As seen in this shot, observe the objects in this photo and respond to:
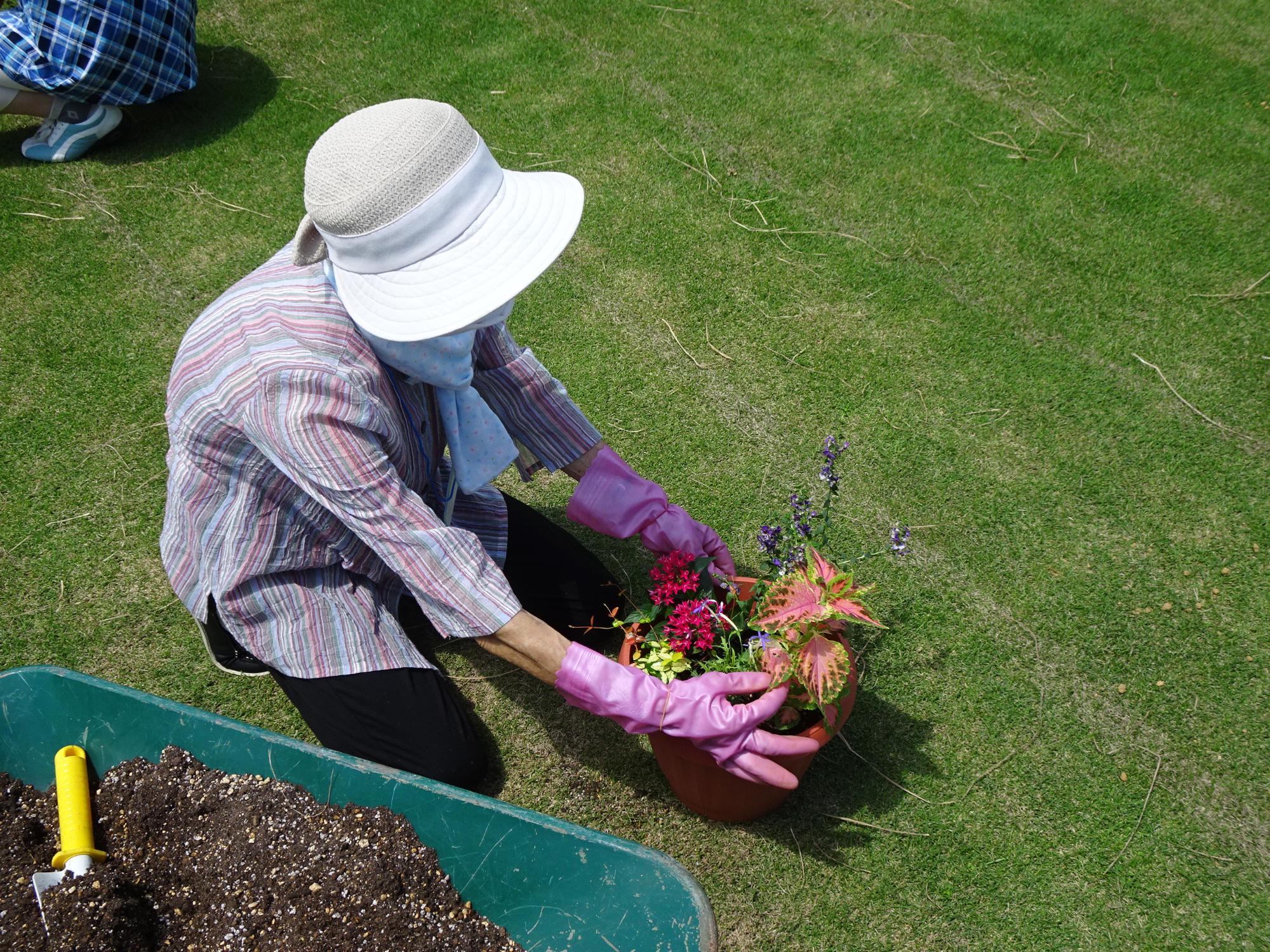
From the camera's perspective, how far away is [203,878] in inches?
70.2

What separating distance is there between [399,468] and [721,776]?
920 millimetres

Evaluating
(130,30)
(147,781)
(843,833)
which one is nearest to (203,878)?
(147,781)

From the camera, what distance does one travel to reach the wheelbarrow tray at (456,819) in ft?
5.23

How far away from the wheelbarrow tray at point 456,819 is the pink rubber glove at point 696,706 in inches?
9.3

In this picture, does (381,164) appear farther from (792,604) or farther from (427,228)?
(792,604)

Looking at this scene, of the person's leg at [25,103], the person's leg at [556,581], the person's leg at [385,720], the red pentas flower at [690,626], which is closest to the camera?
the red pentas flower at [690,626]

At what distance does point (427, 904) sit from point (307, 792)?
0.31m

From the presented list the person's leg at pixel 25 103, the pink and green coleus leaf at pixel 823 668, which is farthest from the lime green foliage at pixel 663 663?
the person's leg at pixel 25 103

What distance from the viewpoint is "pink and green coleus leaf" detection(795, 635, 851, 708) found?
70.4 inches

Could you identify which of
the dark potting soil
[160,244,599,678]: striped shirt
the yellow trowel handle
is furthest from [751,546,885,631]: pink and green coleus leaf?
the yellow trowel handle

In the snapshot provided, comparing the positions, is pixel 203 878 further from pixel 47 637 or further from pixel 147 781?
pixel 47 637

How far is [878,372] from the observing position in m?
3.21

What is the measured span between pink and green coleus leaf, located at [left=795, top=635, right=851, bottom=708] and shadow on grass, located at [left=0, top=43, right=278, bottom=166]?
3.62m

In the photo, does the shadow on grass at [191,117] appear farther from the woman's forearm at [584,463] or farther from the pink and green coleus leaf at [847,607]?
the pink and green coleus leaf at [847,607]
